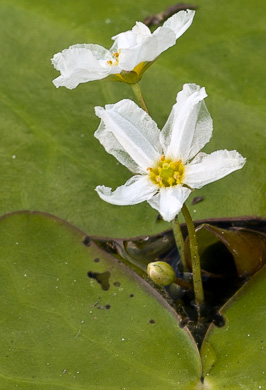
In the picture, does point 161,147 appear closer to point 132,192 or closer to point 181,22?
point 132,192

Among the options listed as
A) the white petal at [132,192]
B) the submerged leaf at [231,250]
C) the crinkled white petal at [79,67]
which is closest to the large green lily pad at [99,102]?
the submerged leaf at [231,250]

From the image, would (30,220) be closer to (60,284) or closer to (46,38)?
(60,284)

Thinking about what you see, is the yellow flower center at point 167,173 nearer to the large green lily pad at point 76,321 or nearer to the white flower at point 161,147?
the white flower at point 161,147

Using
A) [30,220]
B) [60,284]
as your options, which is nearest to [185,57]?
[30,220]

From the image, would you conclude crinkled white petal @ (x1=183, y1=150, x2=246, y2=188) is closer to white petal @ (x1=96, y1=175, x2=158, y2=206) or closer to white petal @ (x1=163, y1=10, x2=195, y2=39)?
white petal @ (x1=96, y1=175, x2=158, y2=206)

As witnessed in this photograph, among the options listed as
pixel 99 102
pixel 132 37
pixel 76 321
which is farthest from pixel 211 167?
pixel 99 102
